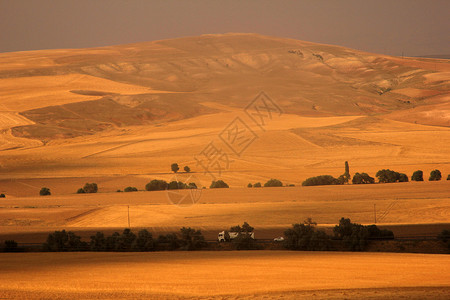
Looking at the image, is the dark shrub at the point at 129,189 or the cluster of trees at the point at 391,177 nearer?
the dark shrub at the point at 129,189

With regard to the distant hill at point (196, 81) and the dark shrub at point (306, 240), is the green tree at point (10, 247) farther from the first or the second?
the distant hill at point (196, 81)

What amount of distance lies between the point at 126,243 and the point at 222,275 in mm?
8908

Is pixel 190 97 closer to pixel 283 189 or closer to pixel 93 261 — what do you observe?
pixel 283 189

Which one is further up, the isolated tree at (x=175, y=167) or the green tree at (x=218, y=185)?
the isolated tree at (x=175, y=167)

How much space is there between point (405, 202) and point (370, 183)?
421 inches

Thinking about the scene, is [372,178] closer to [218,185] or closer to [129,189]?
→ [218,185]

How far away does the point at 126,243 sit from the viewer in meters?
26.8

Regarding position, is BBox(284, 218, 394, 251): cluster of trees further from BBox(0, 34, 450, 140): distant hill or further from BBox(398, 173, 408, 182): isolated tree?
BBox(0, 34, 450, 140): distant hill

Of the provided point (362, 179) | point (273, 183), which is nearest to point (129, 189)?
point (273, 183)

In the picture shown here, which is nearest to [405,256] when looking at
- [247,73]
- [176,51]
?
[247,73]

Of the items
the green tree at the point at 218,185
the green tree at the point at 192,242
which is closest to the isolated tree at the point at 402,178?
the green tree at the point at 218,185

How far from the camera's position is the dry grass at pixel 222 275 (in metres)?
16.7

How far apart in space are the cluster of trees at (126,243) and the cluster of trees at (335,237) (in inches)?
166

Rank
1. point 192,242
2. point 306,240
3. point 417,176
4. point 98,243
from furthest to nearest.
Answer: point 417,176 < point 98,243 < point 192,242 < point 306,240
